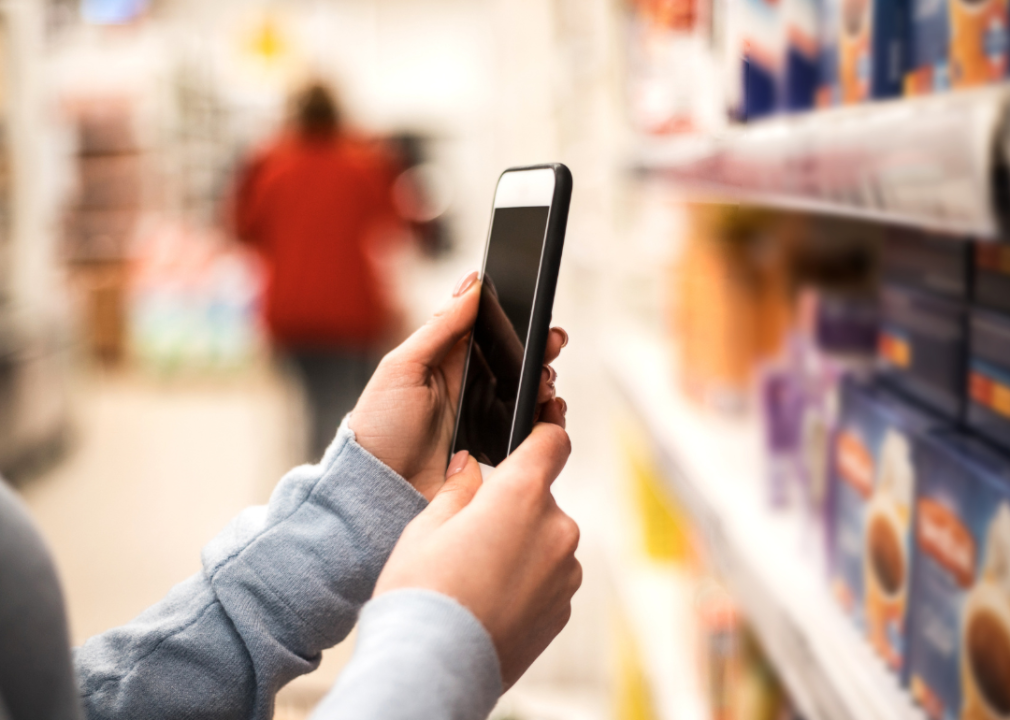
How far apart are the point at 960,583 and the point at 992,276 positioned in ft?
0.77

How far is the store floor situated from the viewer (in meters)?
2.59

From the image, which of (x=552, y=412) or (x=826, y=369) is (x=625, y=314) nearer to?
(x=826, y=369)

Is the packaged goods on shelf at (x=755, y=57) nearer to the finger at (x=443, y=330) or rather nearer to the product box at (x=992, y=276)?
the product box at (x=992, y=276)

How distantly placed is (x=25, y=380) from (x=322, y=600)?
4546mm

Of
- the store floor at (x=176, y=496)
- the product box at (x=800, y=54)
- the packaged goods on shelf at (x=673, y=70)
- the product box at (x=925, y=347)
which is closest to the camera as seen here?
the product box at (x=925, y=347)

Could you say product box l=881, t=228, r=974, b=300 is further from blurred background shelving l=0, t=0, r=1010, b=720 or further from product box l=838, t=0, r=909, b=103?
product box l=838, t=0, r=909, b=103

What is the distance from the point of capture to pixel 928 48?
0.69m

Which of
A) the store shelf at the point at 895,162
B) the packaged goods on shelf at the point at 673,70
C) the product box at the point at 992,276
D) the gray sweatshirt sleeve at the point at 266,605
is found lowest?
the gray sweatshirt sleeve at the point at 266,605

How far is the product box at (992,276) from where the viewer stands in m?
0.70

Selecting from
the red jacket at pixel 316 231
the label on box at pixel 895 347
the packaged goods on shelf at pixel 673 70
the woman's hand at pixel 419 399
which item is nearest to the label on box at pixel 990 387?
the label on box at pixel 895 347

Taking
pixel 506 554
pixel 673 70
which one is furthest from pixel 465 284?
pixel 673 70

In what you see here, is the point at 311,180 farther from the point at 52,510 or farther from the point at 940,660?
the point at 940,660

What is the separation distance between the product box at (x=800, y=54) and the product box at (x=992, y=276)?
29 centimetres

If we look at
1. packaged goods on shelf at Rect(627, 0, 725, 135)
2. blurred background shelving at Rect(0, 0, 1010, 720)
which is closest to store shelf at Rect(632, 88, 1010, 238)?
blurred background shelving at Rect(0, 0, 1010, 720)
